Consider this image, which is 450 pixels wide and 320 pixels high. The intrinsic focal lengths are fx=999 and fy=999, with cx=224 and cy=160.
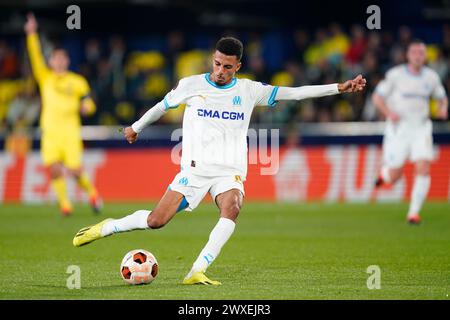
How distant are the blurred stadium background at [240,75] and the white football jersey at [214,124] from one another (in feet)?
36.7

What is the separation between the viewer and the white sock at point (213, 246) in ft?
29.6

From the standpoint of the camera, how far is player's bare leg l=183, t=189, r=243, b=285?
8.98 m

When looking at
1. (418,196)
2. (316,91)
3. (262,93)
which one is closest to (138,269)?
(262,93)

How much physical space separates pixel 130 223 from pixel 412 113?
26.0ft

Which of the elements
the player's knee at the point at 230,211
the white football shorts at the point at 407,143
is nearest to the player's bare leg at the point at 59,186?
the white football shorts at the point at 407,143

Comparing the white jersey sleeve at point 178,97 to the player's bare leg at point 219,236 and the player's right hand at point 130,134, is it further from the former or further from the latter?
the player's bare leg at point 219,236

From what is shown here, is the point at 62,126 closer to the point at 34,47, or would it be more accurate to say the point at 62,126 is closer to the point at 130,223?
the point at 34,47

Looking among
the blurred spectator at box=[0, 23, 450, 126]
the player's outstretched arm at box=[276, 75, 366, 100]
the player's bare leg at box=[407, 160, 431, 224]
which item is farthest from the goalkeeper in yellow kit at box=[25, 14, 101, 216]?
the player's outstretched arm at box=[276, 75, 366, 100]

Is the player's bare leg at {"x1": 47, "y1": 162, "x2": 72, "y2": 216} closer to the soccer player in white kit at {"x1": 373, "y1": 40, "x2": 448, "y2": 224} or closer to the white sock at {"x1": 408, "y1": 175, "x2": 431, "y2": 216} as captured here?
the soccer player in white kit at {"x1": 373, "y1": 40, "x2": 448, "y2": 224}

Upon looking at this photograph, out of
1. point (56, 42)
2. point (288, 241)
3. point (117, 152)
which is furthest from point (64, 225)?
point (56, 42)

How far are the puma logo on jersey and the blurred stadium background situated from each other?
A: 1123 centimetres

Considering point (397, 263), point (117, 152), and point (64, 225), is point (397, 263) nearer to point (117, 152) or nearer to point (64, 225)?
point (64, 225)

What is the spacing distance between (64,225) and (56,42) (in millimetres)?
11932

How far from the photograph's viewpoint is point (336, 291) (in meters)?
8.56
